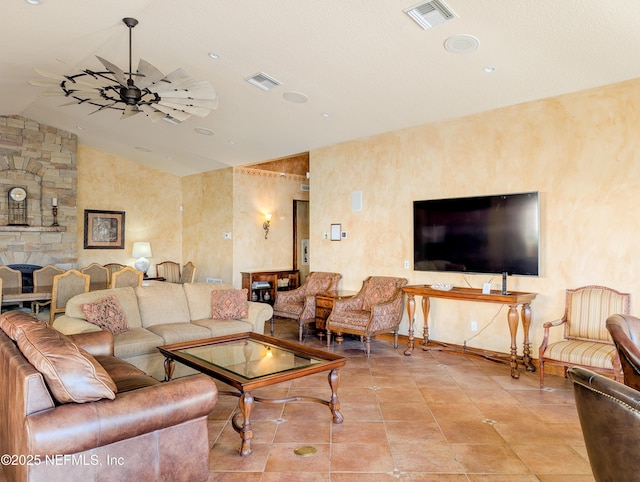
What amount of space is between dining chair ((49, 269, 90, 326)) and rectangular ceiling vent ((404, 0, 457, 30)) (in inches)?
205

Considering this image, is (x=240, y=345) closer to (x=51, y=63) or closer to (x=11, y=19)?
(x=11, y=19)

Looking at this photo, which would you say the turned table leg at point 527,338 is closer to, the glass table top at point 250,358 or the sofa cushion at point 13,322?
the glass table top at point 250,358

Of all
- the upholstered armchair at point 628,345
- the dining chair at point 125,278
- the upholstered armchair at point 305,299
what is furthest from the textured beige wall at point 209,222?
the upholstered armchair at point 628,345

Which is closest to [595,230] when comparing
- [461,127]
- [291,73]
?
[461,127]

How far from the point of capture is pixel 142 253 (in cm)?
904

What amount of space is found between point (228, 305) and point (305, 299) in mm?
1444

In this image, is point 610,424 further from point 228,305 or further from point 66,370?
point 228,305

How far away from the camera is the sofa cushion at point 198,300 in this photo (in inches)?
197

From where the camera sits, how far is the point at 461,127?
17.0 ft

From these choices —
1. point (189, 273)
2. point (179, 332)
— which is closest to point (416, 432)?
point (179, 332)

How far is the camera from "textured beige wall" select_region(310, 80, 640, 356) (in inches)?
160

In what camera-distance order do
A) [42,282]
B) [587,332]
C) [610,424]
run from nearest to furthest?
[610,424] < [587,332] < [42,282]

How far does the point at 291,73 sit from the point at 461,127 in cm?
216

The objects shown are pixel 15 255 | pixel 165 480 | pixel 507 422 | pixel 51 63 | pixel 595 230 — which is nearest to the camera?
pixel 165 480
